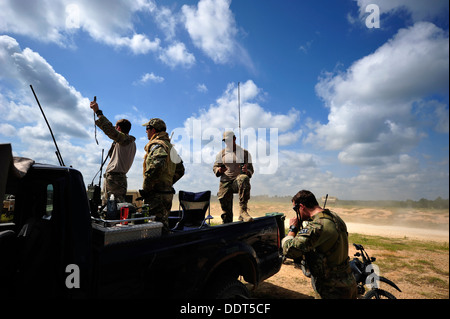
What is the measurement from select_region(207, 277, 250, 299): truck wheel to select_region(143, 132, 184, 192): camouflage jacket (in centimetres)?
147

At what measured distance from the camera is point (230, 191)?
18.0 ft

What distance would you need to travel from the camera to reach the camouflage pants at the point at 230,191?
521 cm

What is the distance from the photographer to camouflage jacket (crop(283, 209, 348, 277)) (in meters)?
2.71

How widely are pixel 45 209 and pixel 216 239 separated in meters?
1.70

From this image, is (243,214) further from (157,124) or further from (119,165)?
(119,165)

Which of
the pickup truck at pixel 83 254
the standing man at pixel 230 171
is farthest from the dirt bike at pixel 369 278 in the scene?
the pickup truck at pixel 83 254

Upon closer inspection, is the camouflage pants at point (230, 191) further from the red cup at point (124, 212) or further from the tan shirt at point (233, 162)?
the red cup at point (124, 212)

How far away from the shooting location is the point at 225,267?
8.81ft

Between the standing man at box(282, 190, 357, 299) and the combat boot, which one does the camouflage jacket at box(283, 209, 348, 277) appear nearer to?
the standing man at box(282, 190, 357, 299)

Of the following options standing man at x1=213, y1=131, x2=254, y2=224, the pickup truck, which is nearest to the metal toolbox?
the pickup truck

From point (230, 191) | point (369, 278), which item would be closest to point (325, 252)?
point (369, 278)

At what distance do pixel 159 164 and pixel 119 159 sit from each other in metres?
1.66
